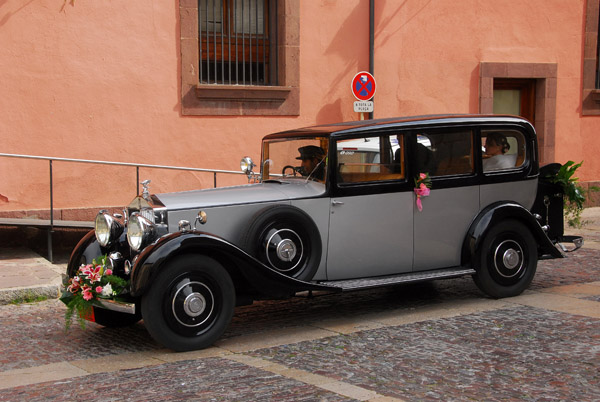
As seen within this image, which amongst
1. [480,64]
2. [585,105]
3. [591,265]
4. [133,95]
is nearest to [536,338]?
[591,265]

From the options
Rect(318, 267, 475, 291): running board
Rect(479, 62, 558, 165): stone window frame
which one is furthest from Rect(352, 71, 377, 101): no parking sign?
Rect(318, 267, 475, 291): running board

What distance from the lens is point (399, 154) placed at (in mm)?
6422

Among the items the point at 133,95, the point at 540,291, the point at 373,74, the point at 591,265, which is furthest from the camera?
the point at 373,74

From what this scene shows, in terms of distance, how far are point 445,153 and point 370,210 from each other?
3.10 ft

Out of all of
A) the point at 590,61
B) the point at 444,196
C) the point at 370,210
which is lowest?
the point at 370,210

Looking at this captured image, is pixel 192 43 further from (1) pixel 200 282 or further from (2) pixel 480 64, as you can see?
(1) pixel 200 282

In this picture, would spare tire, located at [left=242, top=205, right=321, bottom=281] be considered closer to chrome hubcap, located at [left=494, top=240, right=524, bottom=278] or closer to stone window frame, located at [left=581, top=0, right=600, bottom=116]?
chrome hubcap, located at [left=494, top=240, right=524, bottom=278]

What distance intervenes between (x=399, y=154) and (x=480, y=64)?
301 inches

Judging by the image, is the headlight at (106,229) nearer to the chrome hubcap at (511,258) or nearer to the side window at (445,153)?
the side window at (445,153)

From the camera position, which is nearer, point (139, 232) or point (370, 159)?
point (139, 232)

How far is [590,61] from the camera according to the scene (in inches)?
564

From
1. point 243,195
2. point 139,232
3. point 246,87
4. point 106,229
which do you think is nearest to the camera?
point 139,232

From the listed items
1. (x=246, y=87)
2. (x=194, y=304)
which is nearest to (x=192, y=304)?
(x=194, y=304)

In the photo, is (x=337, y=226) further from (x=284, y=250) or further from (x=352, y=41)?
(x=352, y=41)
